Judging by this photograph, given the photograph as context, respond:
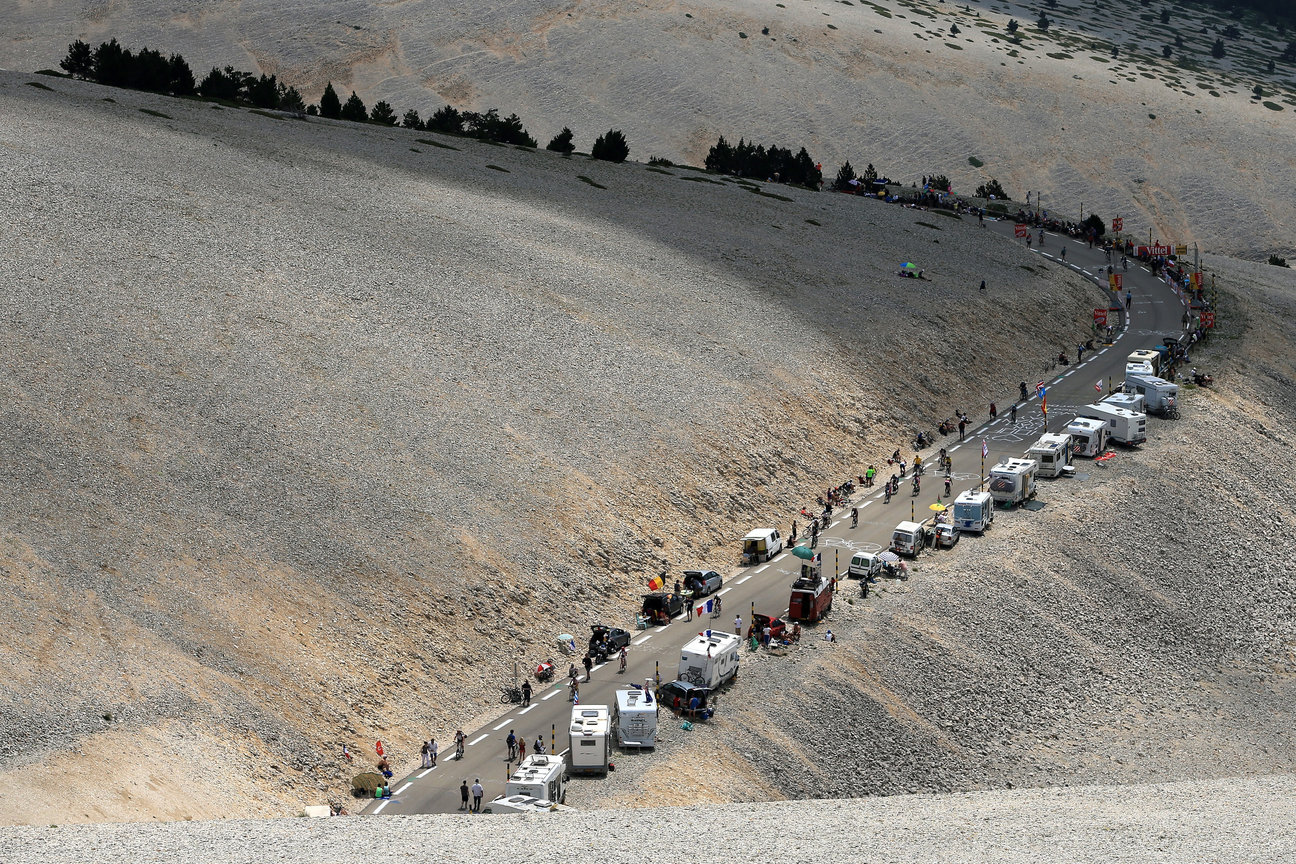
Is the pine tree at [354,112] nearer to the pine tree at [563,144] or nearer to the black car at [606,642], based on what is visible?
the pine tree at [563,144]

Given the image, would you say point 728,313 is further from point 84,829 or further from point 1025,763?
point 84,829

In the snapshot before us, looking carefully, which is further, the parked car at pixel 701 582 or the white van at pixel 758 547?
the white van at pixel 758 547

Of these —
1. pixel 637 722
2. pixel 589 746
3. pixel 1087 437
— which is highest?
pixel 1087 437

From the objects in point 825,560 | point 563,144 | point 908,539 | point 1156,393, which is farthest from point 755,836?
point 563,144

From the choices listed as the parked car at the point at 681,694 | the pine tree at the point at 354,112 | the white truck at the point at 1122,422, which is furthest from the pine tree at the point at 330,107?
the parked car at the point at 681,694

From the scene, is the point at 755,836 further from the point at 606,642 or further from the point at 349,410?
the point at 349,410

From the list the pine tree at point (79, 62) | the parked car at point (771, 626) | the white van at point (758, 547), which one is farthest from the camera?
the pine tree at point (79, 62)

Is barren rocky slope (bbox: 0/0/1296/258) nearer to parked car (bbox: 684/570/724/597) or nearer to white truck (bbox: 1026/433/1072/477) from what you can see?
white truck (bbox: 1026/433/1072/477)
